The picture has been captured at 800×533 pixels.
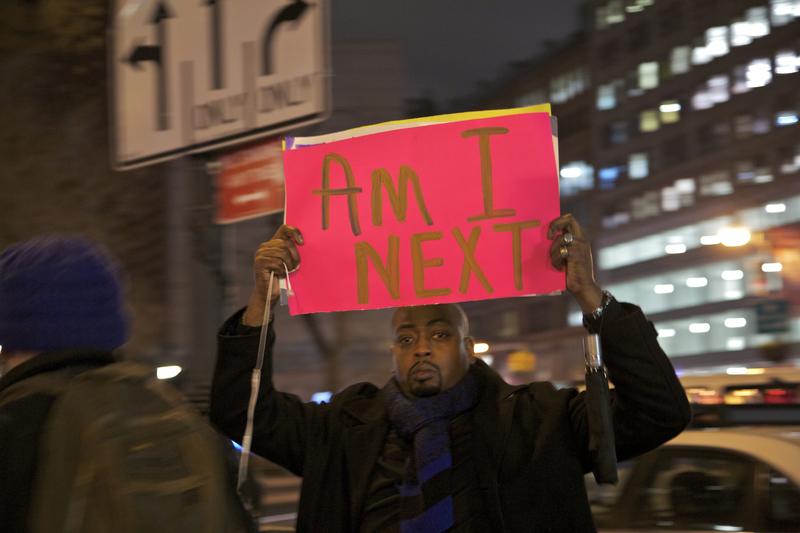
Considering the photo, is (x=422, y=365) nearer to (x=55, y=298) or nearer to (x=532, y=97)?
(x=55, y=298)

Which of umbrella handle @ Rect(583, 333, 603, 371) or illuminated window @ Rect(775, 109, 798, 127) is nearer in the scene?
umbrella handle @ Rect(583, 333, 603, 371)

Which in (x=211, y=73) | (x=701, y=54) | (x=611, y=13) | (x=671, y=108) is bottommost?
(x=211, y=73)

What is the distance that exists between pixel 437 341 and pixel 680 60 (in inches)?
3785

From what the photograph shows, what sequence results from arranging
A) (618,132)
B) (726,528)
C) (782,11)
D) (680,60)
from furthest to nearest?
(618,132), (680,60), (782,11), (726,528)

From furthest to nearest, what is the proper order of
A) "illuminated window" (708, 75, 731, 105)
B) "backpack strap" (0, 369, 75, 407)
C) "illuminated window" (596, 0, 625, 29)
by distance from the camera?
1. "illuminated window" (596, 0, 625, 29)
2. "illuminated window" (708, 75, 731, 105)
3. "backpack strap" (0, 369, 75, 407)

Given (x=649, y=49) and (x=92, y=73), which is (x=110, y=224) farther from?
(x=649, y=49)

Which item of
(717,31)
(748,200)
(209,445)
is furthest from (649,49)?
(209,445)

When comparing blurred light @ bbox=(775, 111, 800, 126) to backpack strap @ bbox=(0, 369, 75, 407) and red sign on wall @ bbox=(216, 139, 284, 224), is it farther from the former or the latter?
backpack strap @ bbox=(0, 369, 75, 407)

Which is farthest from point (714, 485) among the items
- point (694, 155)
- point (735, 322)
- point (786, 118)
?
point (694, 155)

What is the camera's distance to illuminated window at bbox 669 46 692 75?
3698 inches

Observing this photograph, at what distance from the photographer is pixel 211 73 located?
15.4 feet

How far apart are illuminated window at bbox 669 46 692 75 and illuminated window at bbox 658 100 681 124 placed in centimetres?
274

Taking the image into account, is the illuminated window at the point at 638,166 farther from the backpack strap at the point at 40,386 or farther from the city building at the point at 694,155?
the backpack strap at the point at 40,386

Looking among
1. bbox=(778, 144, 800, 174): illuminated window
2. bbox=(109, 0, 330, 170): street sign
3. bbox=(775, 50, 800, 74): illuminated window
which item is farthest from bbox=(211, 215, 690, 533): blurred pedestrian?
bbox=(775, 50, 800, 74): illuminated window
